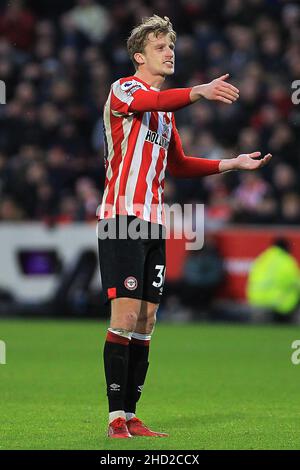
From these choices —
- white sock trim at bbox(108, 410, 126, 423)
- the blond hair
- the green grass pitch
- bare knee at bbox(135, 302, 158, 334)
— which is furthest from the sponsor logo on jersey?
the green grass pitch

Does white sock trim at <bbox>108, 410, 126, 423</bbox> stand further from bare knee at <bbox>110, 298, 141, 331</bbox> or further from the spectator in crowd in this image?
the spectator in crowd

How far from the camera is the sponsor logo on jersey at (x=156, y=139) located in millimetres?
6723

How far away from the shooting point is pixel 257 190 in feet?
53.0

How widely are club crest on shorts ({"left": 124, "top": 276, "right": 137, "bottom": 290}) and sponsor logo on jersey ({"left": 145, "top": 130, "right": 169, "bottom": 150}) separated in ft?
2.64

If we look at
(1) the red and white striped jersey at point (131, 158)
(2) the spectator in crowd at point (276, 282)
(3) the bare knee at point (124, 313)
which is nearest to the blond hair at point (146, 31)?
(1) the red and white striped jersey at point (131, 158)

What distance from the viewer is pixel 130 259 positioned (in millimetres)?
6602

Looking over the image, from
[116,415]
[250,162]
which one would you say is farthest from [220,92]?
[116,415]

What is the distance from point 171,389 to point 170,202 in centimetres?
743

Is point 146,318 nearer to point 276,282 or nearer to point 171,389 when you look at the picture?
point 171,389

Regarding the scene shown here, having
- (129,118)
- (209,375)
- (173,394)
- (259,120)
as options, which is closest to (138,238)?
(129,118)

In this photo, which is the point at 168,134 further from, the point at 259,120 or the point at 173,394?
the point at 259,120

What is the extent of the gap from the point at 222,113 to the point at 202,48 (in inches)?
67.0

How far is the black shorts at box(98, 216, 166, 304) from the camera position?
657 centimetres

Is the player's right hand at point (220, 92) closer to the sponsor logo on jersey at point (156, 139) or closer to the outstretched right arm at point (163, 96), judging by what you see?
the outstretched right arm at point (163, 96)
